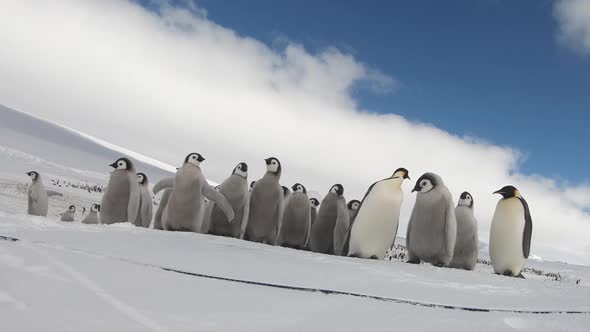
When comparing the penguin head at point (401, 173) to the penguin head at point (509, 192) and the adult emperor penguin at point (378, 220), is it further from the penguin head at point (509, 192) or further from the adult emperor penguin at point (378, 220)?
the penguin head at point (509, 192)

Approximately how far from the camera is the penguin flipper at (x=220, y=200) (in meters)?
7.62

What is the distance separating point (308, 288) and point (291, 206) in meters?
6.30

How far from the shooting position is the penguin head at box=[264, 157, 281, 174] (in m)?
8.65

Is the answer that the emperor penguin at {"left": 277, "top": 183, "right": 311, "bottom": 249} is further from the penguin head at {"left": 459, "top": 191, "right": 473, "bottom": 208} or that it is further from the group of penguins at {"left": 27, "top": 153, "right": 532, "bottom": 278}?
Result: the penguin head at {"left": 459, "top": 191, "right": 473, "bottom": 208}

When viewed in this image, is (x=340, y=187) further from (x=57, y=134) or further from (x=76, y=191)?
(x=57, y=134)

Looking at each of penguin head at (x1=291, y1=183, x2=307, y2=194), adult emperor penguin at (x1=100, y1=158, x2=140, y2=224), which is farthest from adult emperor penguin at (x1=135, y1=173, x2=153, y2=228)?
penguin head at (x1=291, y1=183, x2=307, y2=194)

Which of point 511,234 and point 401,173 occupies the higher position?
point 401,173

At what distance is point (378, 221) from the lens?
6.92 m

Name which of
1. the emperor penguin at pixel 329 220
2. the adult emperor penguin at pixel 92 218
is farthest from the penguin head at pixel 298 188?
the adult emperor penguin at pixel 92 218

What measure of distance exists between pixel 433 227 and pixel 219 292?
439 cm

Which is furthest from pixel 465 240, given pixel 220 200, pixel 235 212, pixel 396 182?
pixel 220 200

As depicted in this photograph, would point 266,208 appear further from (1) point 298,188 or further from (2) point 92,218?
(2) point 92,218

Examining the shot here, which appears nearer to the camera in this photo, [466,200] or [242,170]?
[466,200]

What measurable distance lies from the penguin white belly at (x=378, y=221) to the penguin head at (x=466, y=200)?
172 cm
